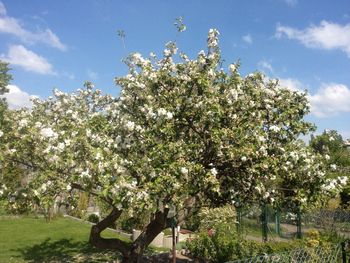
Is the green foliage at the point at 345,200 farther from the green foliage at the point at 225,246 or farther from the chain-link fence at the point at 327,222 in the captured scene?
the green foliage at the point at 225,246

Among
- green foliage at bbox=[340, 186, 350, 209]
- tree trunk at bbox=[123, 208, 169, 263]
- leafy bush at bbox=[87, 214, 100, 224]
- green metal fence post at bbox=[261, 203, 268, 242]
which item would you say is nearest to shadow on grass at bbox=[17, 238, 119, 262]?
tree trunk at bbox=[123, 208, 169, 263]

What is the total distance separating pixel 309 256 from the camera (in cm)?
978

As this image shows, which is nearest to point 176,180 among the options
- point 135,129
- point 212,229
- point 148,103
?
point 135,129

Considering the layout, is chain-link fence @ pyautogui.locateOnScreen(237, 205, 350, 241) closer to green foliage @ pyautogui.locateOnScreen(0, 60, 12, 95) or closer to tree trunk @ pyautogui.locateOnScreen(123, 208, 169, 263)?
tree trunk @ pyautogui.locateOnScreen(123, 208, 169, 263)

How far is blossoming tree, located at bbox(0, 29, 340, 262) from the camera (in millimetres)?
7762

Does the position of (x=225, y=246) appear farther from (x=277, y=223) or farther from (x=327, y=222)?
(x=327, y=222)

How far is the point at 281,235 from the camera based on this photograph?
17.0 meters

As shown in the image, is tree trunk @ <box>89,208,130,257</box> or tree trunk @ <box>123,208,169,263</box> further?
tree trunk @ <box>89,208,130,257</box>

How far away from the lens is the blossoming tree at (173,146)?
776 cm

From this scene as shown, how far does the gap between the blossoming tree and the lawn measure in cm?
402

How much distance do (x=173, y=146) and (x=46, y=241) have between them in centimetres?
1148

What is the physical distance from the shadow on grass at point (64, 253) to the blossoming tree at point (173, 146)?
3.55 meters

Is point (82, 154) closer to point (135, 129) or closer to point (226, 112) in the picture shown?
point (135, 129)

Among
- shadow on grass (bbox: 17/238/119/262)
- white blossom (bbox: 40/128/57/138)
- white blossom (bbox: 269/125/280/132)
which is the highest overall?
white blossom (bbox: 269/125/280/132)
